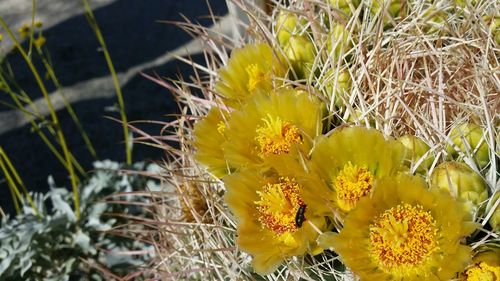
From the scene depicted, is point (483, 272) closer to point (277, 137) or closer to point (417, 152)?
point (417, 152)

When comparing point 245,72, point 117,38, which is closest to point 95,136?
point 117,38

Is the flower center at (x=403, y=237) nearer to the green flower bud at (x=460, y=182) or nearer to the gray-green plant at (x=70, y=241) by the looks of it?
the green flower bud at (x=460, y=182)

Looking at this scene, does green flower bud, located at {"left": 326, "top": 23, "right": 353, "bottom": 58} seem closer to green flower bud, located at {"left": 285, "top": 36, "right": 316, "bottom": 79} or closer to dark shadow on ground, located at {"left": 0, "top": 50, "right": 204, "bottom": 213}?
green flower bud, located at {"left": 285, "top": 36, "right": 316, "bottom": 79}

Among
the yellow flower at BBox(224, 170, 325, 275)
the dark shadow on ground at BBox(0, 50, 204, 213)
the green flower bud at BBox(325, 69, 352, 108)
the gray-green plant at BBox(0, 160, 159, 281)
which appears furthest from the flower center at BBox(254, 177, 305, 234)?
the dark shadow on ground at BBox(0, 50, 204, 213)

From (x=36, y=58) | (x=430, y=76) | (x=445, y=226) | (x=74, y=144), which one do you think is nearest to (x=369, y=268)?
(x=445, y=226)

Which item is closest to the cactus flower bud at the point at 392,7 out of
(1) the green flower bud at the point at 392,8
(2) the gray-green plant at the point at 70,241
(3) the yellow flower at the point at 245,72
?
(1) the green flower bud at the point at 392,8
